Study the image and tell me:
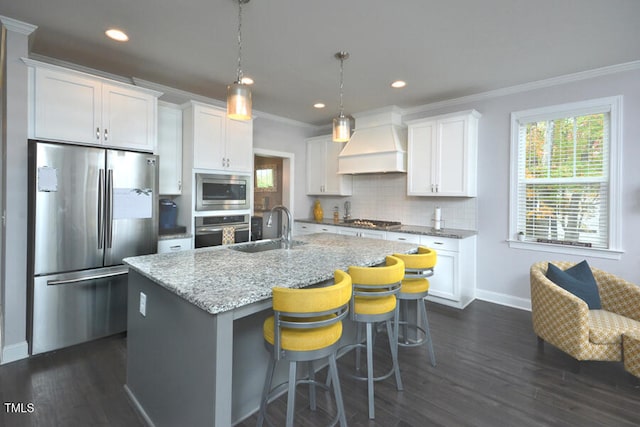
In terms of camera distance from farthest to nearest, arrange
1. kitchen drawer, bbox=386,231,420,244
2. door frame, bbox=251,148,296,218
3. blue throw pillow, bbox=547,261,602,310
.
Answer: door frame, bbox=251,148,296,218
kitchen drawer, bbox=386,231,420,244
blue throw pillow, bbox=547,261,602,310

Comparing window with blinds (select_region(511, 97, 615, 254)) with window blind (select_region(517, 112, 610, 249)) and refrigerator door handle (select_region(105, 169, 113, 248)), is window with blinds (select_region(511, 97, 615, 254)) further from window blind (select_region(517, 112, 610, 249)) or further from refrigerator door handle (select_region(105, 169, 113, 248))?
refrigerator door handle (select_region(105, 169, 113, 248))

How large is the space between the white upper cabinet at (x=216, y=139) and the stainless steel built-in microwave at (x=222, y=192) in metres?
0.12

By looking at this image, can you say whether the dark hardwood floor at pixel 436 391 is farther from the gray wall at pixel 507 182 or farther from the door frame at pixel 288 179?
the door frame at pixel 288 179

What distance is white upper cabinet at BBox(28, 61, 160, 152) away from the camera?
2.61 m

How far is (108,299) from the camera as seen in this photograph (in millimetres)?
2906

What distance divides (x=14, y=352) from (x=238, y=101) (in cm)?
268

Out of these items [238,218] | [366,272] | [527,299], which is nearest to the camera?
[366,272]

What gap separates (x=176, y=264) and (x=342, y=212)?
4.04 meters

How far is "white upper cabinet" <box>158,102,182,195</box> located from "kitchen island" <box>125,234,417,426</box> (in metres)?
1.74

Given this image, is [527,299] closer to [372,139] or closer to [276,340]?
[372,139]

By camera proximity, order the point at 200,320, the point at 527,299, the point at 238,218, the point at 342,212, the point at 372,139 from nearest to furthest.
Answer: the point at 200,320 → the point at 527,299 → the point at 238,218 → the point at 372,139 → the point at 342,212

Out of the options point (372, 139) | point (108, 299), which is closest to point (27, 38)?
point (108, 299)

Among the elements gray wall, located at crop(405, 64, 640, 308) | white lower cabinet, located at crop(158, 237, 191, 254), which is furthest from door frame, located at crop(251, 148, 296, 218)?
gray wall, located at crop(405, 64, 640, 308)

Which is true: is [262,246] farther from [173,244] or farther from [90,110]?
[90,110]
